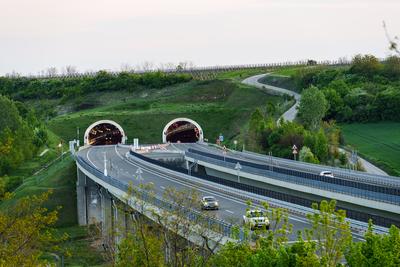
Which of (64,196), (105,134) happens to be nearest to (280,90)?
(105,134)

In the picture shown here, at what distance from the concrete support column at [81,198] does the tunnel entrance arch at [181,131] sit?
1377 inches

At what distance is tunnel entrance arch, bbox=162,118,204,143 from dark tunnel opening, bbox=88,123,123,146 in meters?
7.49

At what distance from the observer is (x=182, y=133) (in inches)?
4498

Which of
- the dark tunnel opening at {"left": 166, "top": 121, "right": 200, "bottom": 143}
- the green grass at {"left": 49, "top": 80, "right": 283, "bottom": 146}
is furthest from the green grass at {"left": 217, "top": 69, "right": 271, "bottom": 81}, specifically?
the dark tunnel opening at {"left": 166, "top": 121, "right": 200, "bottom": 143}

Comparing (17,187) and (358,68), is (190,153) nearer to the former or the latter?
(17,187)

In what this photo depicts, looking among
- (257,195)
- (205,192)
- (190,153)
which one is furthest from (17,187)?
(257,195)

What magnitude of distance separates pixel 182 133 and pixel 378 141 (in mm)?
41642

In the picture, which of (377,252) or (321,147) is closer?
(377,252)

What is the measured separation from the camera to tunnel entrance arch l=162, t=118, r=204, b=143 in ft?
360

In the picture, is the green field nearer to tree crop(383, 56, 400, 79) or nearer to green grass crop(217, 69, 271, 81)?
tree crop(383, 56, 400, 79)

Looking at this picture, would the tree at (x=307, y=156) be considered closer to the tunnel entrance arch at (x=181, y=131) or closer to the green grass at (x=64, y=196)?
the green grass at (x=64, y=196)

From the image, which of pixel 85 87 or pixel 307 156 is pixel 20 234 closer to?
pixel 307 156

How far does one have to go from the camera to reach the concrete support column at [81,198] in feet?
236

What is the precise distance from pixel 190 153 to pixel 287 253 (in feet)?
194
